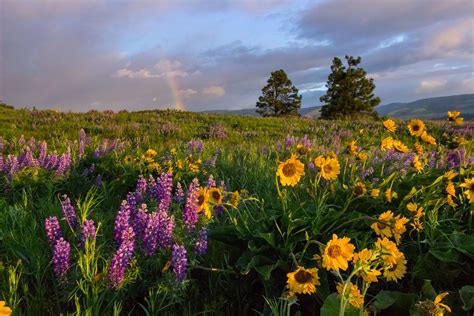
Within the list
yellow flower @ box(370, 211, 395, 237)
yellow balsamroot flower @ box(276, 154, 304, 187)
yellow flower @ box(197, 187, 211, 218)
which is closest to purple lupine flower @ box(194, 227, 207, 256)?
yellow flower @ box(197, 187, 211, 218)

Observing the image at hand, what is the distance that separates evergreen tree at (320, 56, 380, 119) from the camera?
5706 centimetres

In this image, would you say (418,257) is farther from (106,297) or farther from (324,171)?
(106,297)

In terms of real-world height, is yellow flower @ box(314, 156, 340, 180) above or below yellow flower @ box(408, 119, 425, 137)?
below

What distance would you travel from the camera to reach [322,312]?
6.73 feet

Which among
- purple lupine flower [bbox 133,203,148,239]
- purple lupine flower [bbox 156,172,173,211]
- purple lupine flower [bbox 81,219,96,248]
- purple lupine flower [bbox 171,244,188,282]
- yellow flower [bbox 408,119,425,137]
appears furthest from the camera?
yellow flower [bbox 408,119,425,137]

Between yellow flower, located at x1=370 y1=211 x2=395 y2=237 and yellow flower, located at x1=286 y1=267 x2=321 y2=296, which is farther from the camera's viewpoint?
yellow flower, located at x1=370 y1=211 x2=395 y2=237

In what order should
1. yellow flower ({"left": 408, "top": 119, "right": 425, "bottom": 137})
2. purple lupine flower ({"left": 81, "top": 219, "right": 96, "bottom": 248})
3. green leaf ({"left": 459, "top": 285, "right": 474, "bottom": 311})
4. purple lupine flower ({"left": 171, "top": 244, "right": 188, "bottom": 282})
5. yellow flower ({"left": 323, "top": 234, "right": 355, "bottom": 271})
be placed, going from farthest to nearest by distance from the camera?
yellow flower ({"left": 408, "top": 119, "right": 425, "bottom": 137}) < purple lupine flower ({"left": 81, "top": 219, "right": 96, "bottom": 248}) < purple lupine flower ({"left": 171, "top": 244, "right": 188, "bottom": 282}) < green leaf ({"left": 459, "top": 285, "right": 474, "bottom": 311}) < yellow flower ({"left": 323, "top": 234, "right": 355, "bottom": 271})

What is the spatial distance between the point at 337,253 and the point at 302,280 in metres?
0.24

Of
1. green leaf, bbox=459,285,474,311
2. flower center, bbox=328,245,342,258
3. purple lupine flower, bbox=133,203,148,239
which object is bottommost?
green leaf, bbox=459,285,474,311

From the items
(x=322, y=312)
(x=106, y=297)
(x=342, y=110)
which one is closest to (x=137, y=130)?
(x=106, y=297)

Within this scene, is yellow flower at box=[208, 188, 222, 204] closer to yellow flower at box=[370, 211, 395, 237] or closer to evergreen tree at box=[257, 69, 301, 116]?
yellow flower at box=[370, 211, 395, 237]

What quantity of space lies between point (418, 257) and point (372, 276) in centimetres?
69

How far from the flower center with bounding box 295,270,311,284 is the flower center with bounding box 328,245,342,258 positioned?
6.5 inches

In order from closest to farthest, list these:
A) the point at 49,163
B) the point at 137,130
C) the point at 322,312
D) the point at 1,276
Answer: the point at 322,312
the point at 1,276
the point at 49,163
the point at 137,130
